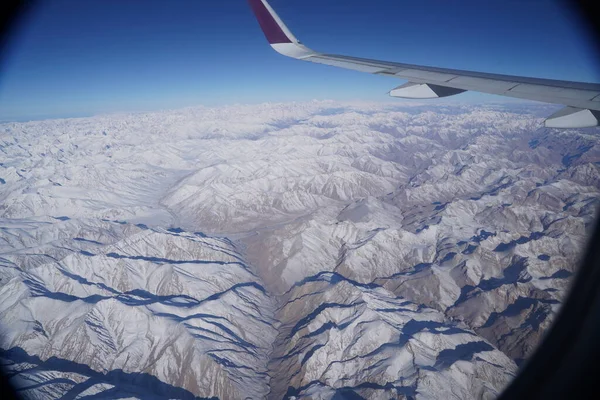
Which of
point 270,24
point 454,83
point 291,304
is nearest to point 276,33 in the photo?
point 270,24

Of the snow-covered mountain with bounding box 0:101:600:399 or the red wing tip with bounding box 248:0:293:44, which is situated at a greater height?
the red wing tip with bounding box 248:0:293:44

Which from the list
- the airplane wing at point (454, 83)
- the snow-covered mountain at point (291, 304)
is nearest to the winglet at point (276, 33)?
the airplane wing at point (454, 83)

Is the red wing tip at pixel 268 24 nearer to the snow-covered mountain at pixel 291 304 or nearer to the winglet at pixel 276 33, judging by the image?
the winglet at pixel 276 33

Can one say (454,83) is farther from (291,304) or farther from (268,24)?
(291,304)

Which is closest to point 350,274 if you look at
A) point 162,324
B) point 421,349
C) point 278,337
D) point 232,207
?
point 278,337

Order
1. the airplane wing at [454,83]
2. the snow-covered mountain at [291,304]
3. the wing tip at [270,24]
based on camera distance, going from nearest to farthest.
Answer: the airplane wing at [454,83] → the wing tip at [270,24] → the snow-covered mountain at [291,304]

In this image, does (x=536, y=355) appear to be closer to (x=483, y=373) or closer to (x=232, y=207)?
(x=483, y=373)

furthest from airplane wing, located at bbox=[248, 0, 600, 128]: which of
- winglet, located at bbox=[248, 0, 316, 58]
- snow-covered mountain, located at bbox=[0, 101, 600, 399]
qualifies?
snow-covered mountain, located at bbox=[0, 101, 600, 399]

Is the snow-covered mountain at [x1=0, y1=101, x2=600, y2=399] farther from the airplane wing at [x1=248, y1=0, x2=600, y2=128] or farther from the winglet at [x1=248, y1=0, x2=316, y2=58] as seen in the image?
the winglet at [x1=248, y1=0, x2=316, y2=58]
